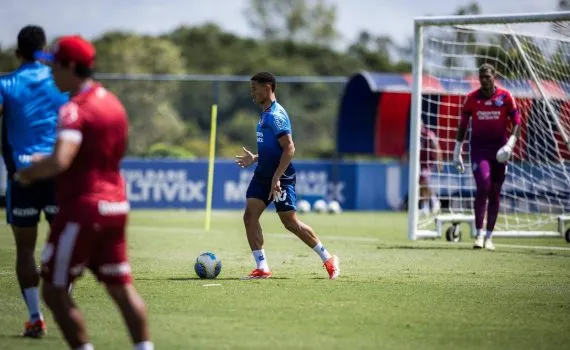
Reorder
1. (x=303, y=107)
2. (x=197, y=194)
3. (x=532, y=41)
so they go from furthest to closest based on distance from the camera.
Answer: (x=303, y=107) < (x=197, y=194) < (x=532, y=41)

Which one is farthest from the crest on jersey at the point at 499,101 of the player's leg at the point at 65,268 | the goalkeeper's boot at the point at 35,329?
the player's leg at the point at 65,268

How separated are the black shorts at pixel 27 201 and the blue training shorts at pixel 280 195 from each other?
3583 mm

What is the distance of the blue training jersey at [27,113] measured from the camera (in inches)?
336

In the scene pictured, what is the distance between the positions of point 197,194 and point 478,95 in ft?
47.5

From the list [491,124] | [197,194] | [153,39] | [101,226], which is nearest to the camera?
[101,226]

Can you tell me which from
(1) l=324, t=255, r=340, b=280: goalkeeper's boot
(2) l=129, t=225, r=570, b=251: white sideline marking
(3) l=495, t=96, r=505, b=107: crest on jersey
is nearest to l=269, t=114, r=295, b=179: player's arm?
(1) l=324, t=255, r=340, b=280: goalkeeper's boot

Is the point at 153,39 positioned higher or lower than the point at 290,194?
higher

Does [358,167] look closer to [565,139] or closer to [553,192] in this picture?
[553,192]

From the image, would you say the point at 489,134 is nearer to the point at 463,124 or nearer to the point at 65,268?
the point at 463,124

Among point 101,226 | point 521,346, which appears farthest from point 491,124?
point 101,226

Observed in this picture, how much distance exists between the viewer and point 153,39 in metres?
67.3

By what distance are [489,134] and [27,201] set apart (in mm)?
9151

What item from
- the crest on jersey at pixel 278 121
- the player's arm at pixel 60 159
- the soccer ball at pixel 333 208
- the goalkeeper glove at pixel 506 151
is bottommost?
the player's arm at pixel 60 159

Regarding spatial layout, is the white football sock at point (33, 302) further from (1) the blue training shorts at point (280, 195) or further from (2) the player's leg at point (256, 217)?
(1) the blue training shorts at point (280, 195)
